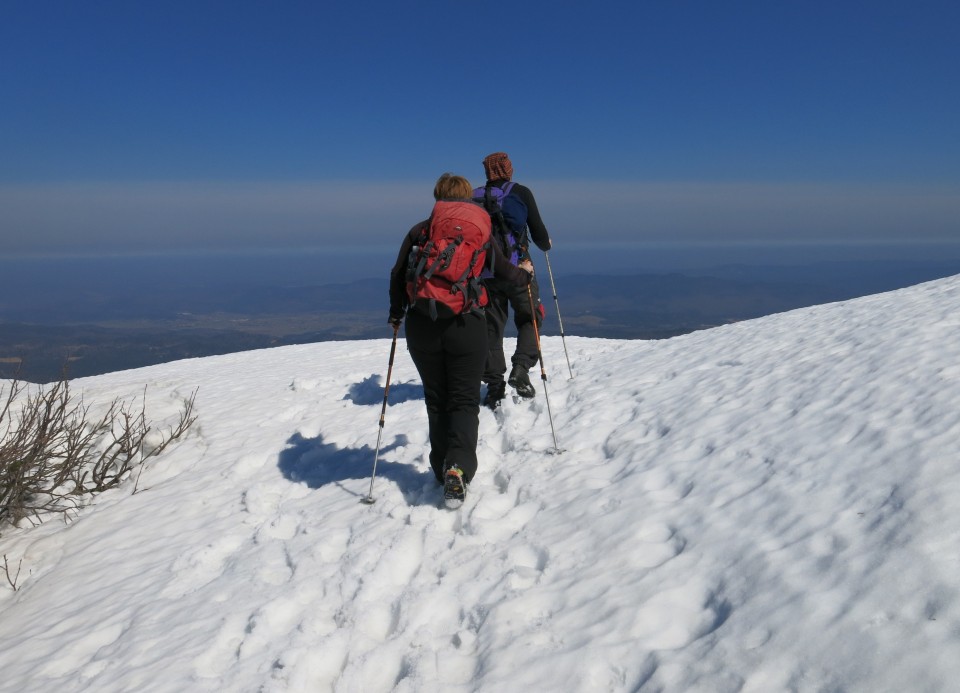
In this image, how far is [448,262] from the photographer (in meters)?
4.87

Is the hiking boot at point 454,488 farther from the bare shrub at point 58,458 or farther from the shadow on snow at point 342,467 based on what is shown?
the bare shrub at point 58,458

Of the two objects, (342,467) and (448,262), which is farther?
(342,467)

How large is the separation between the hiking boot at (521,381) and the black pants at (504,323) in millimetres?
82

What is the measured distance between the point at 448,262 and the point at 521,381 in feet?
11.6

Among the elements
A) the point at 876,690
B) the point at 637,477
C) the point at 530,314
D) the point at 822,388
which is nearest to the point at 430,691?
the point at 876,690

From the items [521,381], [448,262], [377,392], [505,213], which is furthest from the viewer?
[377,392]

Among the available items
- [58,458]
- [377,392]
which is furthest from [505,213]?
[58,458]

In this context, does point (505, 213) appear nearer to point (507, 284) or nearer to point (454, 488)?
point (507, 284)

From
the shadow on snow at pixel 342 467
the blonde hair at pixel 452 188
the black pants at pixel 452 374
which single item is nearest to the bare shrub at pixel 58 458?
the shadow on snow at pixel 342 467

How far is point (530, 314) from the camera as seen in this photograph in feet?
25.7

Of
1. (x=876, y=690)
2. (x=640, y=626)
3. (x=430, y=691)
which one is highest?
(x=876, y=690)

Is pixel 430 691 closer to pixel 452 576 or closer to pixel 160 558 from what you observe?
pixel 452 576

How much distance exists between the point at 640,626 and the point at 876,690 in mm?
1154

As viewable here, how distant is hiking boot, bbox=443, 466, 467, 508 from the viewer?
5.19 metres
